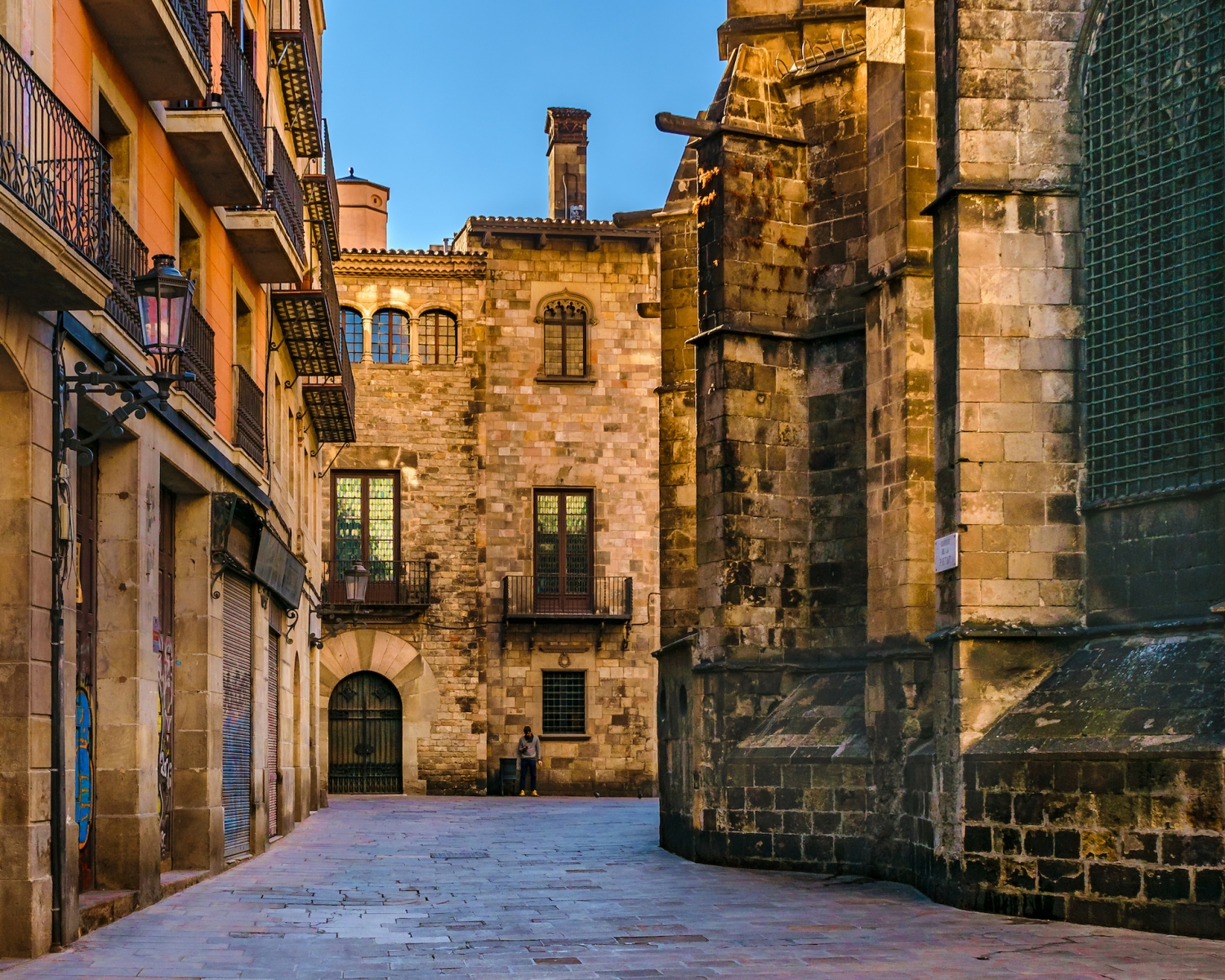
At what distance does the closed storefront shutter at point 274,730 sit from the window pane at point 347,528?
1252cm

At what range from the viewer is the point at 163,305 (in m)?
10.3

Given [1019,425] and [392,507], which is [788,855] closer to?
[1019,425]

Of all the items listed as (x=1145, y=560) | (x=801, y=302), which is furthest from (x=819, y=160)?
(x=1145, y=560)

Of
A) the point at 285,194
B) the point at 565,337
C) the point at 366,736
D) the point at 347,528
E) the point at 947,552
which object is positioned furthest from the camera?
the point at 565,337

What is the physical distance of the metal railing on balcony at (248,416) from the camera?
17797 millimetres

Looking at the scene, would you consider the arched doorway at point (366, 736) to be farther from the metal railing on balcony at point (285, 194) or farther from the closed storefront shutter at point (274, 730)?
the metal railing on balcony at point (285, 194)

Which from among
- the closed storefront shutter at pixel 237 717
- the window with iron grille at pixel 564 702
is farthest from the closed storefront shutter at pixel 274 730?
the window with iron grille at pixel 564 702

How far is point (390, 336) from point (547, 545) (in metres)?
5.62

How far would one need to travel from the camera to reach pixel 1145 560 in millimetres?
12398

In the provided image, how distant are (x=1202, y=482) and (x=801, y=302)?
6890 millimetres

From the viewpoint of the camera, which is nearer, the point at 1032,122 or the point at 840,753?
the point at 1032,122

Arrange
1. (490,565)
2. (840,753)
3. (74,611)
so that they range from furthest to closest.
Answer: (490,565)
(840,753)
(74,611)

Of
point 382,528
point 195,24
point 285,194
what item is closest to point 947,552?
point 195,24

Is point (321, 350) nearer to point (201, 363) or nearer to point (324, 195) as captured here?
point (324, 195)
